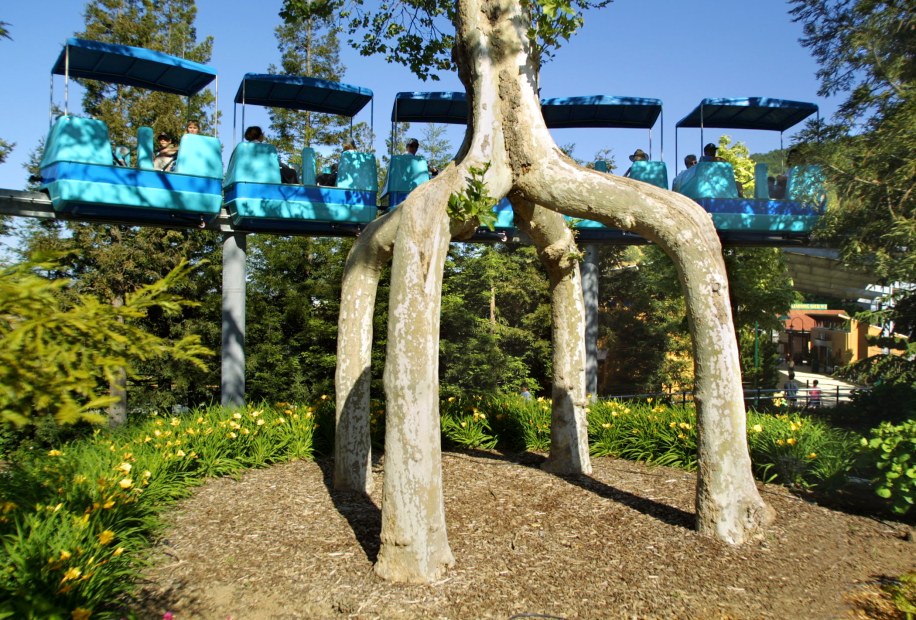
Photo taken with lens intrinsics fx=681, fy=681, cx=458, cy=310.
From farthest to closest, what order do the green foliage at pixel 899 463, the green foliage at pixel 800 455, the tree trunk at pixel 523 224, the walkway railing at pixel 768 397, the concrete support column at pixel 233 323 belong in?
the walkway railing at pixel 768 397 < the concrete support column at pixel 233 323 < the green foliage at pixel 800 455 < the green foliage at pixel 899 463 < the tree trunk at pixel 523 224

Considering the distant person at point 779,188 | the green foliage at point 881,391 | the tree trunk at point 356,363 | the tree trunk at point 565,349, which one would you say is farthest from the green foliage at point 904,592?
the distant person at point 779,188

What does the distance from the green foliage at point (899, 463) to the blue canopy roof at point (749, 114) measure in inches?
288

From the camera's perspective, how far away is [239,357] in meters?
10.0

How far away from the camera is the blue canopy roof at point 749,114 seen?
1152 cm

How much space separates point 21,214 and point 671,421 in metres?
8.37

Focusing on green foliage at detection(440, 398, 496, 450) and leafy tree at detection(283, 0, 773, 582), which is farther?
green foliage at detection(440, 398, 496, 450)

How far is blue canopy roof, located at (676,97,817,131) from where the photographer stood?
37.8 feet

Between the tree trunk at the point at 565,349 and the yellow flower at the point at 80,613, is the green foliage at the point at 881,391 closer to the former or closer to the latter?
the tree trunk at the point at 565,349

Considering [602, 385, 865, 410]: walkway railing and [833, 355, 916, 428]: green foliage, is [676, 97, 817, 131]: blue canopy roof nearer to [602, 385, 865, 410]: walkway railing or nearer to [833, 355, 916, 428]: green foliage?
[833, 355, 916, 428]: green foliage

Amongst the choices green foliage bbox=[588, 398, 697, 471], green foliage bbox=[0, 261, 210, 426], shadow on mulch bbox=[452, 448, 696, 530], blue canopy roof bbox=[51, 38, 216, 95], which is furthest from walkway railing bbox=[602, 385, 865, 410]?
green foliage bbox=[0, 261, 210, 426]

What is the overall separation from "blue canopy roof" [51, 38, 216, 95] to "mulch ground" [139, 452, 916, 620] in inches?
229

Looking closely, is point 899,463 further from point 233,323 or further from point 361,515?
point 233,323

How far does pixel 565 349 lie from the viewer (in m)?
7.41

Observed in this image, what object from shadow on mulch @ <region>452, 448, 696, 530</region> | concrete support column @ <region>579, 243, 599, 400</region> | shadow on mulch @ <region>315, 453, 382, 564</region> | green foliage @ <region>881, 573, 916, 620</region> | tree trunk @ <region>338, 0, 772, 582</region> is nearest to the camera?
green foliage @ <region>881, 573, 916, 620</region>
